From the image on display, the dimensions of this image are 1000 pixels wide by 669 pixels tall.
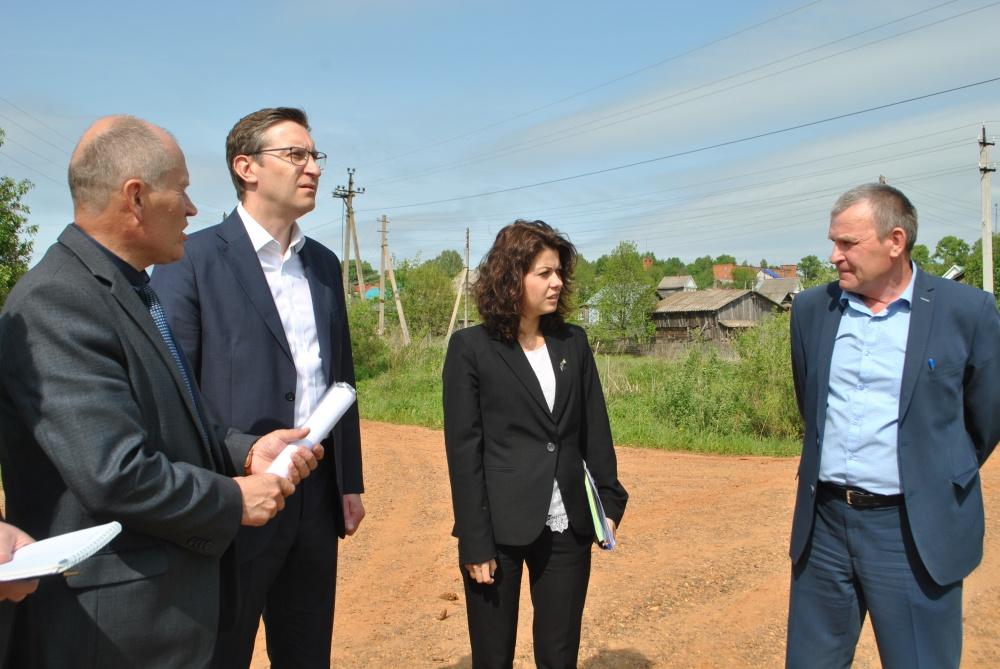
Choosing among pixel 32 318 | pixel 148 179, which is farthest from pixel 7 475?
pixel 148 179

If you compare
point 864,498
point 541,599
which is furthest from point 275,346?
point 864,498

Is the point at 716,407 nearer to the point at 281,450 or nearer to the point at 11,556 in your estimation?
the point at 281,450

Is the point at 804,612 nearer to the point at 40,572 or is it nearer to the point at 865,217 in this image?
the point at 865,217

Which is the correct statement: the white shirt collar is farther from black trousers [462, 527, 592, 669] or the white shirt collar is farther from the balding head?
black trousers [462, 527, 592, 669]

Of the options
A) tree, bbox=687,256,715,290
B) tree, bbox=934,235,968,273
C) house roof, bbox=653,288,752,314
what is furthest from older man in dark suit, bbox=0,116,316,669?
tree, bbox=687,256,715,290

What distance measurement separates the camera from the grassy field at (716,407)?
1273cm

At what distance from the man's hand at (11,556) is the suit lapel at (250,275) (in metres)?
1.27

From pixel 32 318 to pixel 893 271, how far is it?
9.72 ft

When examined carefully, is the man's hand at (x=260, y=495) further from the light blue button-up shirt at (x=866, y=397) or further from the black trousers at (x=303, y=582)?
the light blue button-up shirt at (x=866, y=397)

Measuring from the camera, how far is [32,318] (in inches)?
76.1

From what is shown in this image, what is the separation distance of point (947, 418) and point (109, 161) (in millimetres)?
2943

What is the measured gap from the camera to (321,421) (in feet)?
8.24

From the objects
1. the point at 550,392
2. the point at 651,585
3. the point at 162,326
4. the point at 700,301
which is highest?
the point at 162,326

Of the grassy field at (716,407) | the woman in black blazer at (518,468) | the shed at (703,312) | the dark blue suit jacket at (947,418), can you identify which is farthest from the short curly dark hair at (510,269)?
the shed at (703,312)
